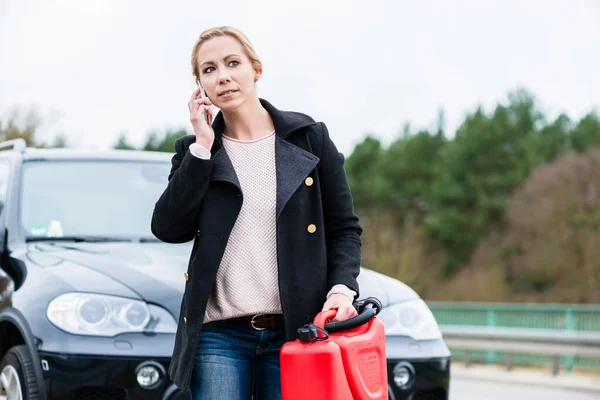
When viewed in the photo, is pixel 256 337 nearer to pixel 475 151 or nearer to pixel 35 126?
pixel 35 126

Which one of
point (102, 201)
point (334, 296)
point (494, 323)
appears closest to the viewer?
point (334, 296)

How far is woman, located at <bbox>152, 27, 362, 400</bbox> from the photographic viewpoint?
→ 10.1ft

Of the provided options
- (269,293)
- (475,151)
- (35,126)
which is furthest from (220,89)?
(475,151)

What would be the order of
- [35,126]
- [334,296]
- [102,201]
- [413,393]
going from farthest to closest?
1. [35,126]
2. [102,201]
3. [413,393]
4. [334,296]

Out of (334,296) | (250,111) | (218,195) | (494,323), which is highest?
(250,111)

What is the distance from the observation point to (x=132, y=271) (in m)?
4.51

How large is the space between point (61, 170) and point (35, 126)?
22.5m

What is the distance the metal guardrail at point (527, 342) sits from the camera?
36.8 ft

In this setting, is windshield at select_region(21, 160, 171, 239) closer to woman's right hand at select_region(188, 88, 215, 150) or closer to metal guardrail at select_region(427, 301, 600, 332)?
woman's right hand at select_region(188, 88, 215, 150)

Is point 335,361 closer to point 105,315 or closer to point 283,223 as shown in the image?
point 283,223

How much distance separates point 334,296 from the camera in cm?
308

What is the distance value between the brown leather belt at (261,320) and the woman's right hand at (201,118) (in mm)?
543

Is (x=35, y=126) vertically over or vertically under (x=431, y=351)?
over

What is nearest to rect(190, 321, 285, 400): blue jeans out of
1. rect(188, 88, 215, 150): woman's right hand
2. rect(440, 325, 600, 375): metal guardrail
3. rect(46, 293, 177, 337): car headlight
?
rect(188, 88, 215, 150): woman's right hand
